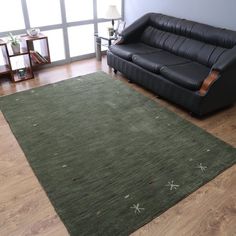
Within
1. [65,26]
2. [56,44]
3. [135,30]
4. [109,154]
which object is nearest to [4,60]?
[56,44]

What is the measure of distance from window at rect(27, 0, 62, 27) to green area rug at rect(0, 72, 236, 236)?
1.26 meters

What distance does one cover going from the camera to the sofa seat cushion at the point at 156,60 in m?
3.30

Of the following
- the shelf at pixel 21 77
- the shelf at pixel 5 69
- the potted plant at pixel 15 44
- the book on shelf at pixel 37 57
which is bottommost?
the shelf at pixel 21 77

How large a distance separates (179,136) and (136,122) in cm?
51

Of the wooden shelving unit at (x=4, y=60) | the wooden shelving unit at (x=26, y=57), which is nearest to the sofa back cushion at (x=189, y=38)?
the wooden shelving unit at (x=26, y=57)

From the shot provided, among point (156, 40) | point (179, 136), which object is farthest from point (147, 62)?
point (179, 136)

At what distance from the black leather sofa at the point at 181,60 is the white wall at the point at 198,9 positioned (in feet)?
0.74

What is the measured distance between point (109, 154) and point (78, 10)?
117 inches

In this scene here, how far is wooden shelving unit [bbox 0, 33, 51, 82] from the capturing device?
372 cm

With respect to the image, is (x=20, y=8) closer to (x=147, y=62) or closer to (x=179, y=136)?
(x=147, y=62)

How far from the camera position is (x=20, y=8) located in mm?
3834

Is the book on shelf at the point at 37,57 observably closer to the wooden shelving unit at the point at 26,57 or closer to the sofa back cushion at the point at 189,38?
the wooden shelving unit at the point at 26,57

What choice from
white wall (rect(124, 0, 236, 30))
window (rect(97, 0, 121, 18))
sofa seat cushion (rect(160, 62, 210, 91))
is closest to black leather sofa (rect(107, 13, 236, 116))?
sofa seat cushion (rect(160, 62, 210, 91))

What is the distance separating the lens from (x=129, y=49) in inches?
149
